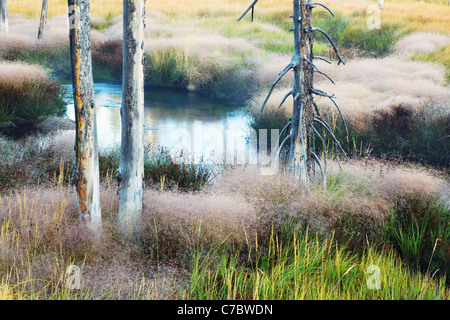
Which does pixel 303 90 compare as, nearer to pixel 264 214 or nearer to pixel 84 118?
pixel 264 214

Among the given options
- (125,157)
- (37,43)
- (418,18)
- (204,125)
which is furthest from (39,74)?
(418,18)

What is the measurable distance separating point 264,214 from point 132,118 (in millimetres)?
1448

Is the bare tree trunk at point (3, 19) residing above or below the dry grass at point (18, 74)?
above

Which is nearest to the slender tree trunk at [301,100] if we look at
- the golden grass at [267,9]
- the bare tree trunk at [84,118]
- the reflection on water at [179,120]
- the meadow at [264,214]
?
the meadow at [264,214]

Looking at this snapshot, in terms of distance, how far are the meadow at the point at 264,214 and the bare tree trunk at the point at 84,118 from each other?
Answer: 0.22 m

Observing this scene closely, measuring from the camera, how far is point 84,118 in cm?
370

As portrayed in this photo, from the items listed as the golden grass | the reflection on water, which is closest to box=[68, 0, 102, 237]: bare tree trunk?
the reflection on water

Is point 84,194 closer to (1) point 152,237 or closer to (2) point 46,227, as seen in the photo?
(2) point 46,227

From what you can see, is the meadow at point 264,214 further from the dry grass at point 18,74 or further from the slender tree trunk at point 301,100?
the slender tree trunk at point 301,100

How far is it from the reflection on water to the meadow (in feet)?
2.18

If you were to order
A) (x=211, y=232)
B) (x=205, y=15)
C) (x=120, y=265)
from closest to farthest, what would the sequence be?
(x=120, y=265) < (x=211, y=232) < (x=205, y=15)

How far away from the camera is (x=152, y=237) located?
388 centimetres

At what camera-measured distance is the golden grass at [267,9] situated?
13.6 metres
